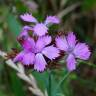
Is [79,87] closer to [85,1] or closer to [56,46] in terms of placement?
[85,1]

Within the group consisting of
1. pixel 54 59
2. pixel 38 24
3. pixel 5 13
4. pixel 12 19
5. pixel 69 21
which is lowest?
pixel 54 59

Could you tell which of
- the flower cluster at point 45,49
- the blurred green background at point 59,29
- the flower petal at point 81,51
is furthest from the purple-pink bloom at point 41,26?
the blurred green background at point 59,29

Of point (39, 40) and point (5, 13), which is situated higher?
point (5, 13)

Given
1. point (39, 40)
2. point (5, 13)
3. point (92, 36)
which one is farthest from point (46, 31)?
point (92, 36)

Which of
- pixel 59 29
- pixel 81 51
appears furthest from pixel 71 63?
pixel 59 29

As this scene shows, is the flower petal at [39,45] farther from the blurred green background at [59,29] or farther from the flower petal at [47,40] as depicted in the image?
the blurred green background at [59,29]

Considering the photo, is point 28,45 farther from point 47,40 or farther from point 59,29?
point 59,29
